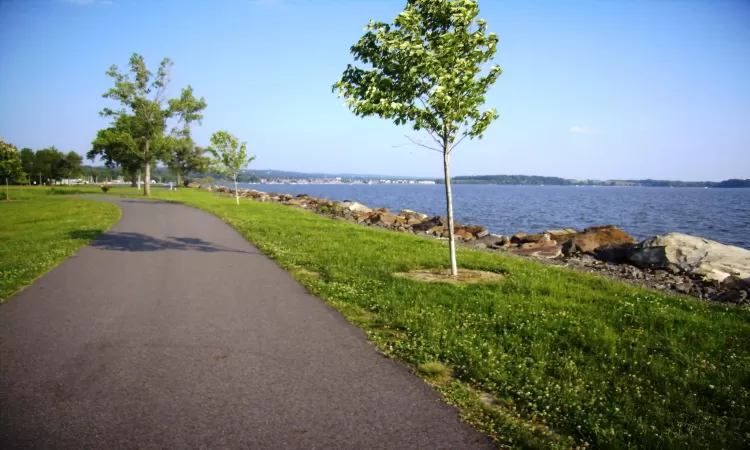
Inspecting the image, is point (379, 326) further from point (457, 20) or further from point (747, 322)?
point (457, 20)

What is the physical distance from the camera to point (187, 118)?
1889 inches

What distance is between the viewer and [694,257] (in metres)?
13.9

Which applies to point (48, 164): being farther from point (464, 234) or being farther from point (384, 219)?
point (464, 234)

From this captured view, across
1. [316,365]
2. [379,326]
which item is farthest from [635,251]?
[316,365]

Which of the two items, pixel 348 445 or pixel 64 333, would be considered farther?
pixel 64 333

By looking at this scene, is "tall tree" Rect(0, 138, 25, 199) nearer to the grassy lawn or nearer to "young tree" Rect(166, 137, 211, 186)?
"young tree" Rect(166, 137, 211, 186)

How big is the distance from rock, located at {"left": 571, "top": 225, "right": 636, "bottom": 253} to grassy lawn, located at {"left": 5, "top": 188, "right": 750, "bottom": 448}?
9.00 m

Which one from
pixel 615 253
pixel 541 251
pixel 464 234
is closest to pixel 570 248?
pixel 541 251

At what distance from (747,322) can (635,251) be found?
31.5ft

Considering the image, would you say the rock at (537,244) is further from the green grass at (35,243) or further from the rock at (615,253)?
the green grass at (35,243)

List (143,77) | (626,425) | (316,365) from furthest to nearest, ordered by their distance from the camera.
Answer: (143,77)
(316,365)
(626,425)

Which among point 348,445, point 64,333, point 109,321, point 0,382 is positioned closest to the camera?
point 348,445

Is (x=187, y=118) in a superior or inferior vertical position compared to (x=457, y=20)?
superior

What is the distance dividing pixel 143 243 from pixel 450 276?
36.3 feet
